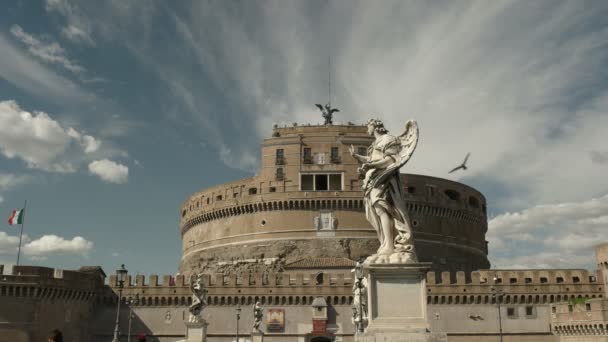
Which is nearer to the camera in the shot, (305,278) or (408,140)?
(408,140)

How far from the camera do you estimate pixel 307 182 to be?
59.3m

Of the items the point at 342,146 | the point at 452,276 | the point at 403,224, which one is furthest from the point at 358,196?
the point at 403,224

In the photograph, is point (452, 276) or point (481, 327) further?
point (452, 276)

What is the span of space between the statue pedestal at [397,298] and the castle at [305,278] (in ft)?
123

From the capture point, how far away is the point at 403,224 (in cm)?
836

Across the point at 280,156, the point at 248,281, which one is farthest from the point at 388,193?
the point at 280,156

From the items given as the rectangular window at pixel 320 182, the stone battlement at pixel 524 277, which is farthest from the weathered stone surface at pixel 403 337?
the rectangular window at pixel 320 182

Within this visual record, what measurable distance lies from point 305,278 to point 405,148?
43.0 metres

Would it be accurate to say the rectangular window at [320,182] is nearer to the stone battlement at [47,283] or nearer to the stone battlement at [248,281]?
the stone battlement at [248,281]

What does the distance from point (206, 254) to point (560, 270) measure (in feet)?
114

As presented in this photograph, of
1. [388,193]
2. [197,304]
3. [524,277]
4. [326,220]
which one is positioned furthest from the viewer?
[326,220]

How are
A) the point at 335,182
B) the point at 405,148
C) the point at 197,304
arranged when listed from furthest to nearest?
1. the point at 335,182
2. the point at 197,304
3. the point at 405,148

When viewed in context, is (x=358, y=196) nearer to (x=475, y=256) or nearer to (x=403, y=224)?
(x=475, y=256)

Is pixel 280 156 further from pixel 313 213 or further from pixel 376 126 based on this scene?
pixel 376 126
